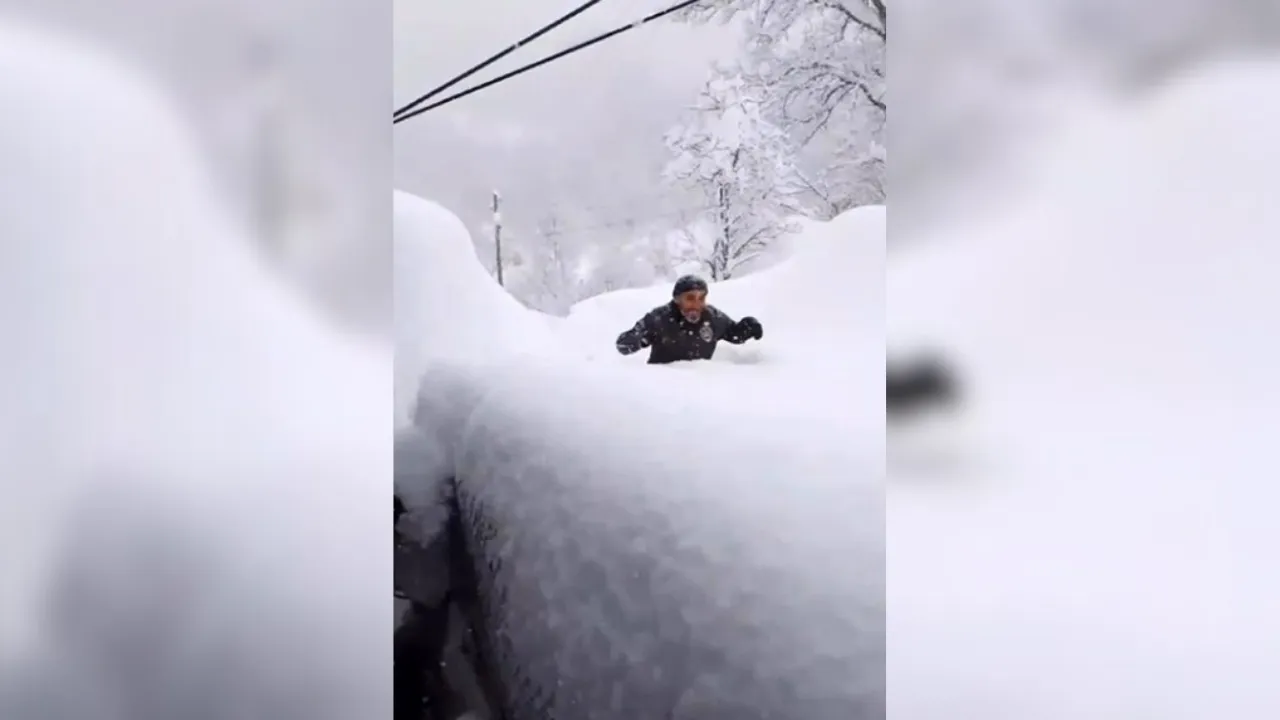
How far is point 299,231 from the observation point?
1405mm

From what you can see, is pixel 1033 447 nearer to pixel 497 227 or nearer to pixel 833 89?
pixel 833 89

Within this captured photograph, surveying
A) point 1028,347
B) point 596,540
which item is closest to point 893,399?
point 1028,347

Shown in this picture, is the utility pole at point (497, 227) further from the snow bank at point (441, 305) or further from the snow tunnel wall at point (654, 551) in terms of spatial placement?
the snow tunnel wall at point (654, 551)

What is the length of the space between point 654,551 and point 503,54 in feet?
2.67

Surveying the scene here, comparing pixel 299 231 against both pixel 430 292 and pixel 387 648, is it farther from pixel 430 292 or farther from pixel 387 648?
pixel 387 648

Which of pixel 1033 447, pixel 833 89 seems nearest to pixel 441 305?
pixel 833 89

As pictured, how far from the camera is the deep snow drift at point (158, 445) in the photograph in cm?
138

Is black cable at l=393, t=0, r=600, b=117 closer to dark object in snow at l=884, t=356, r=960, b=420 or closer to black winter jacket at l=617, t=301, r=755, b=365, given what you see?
black winter jacket at l=617, t=301, r=755, b=365

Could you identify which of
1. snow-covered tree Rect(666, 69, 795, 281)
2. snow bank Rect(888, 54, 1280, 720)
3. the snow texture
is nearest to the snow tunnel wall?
the snow texture

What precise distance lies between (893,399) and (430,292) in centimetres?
74

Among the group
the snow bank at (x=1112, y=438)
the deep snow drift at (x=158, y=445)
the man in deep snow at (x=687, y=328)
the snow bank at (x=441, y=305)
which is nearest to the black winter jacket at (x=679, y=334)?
the man in deep snow at (x=687, y=328)

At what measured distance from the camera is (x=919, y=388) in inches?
52.1

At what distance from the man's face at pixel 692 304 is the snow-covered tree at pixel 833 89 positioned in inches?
8.9

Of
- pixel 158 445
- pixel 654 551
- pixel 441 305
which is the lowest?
pixel 654 551
